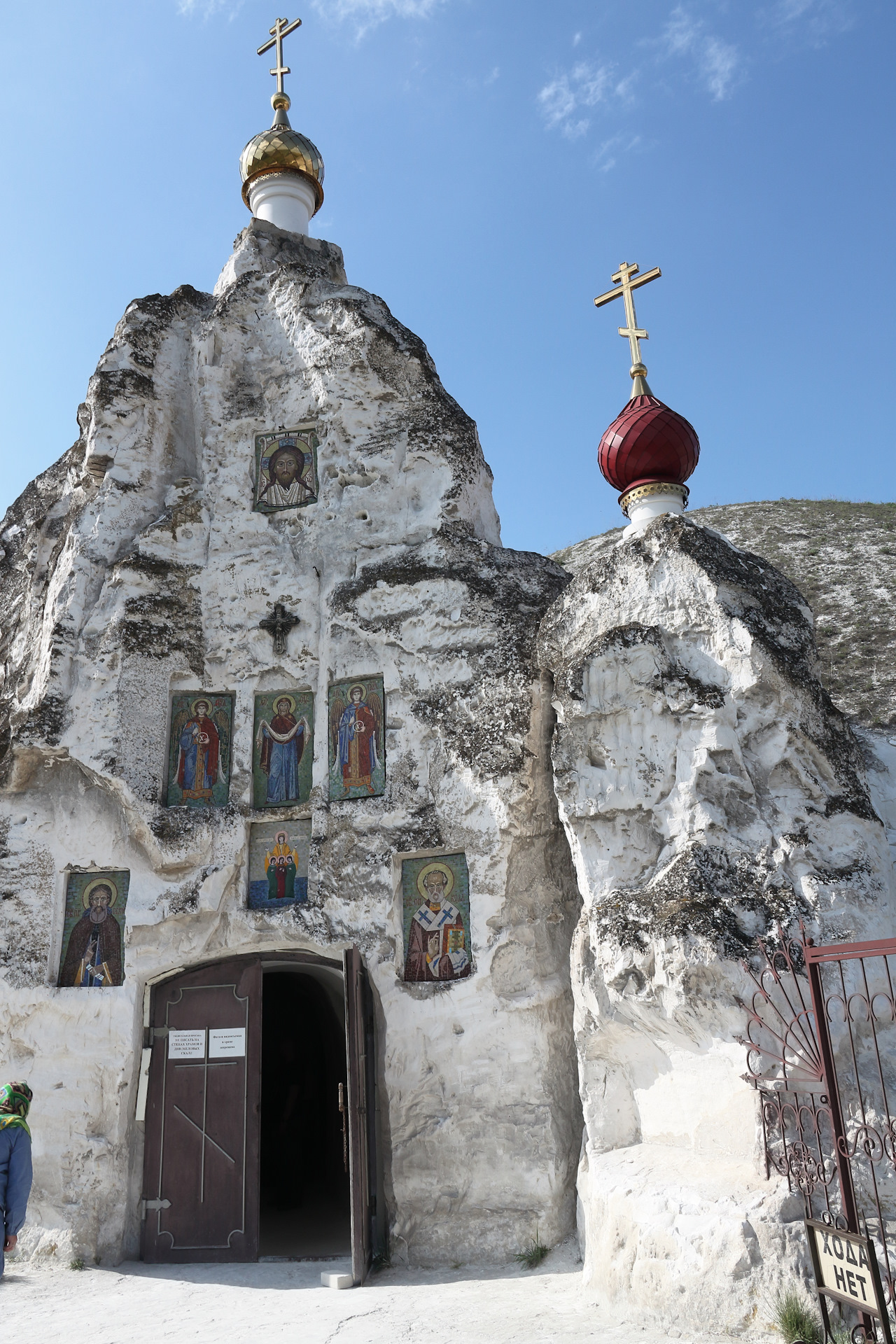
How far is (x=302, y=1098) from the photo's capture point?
12234 millimetres

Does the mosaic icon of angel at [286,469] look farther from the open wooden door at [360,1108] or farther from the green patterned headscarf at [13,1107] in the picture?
the green patterned headscarf at [13,1107]

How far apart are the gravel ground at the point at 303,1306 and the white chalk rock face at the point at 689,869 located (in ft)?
1.27

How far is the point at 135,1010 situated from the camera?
764cm

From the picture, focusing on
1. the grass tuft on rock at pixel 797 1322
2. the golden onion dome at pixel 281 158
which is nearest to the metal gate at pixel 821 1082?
the grass tuft on rock at pixel 797 1322

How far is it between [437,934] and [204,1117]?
2.20 meters

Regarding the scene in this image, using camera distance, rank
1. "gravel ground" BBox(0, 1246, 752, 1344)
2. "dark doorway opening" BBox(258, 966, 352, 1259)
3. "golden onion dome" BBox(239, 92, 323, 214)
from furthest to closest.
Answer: "golden onion dome" BBox(239, 92, 323, 214) → "dark doorway opening" BBox(258, 966, 352, 1259) → "gravel ground" BBox(0, 1246, 752, 1344)

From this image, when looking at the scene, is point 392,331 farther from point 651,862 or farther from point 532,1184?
point 532,1184

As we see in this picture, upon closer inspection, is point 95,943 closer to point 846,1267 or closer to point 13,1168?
point 13,1168

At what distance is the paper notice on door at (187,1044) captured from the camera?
25.4ft

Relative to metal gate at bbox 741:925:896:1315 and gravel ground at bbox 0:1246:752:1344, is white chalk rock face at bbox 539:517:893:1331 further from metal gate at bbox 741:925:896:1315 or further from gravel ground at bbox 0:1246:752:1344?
gravel ground at bbox 0:1246:752:1344

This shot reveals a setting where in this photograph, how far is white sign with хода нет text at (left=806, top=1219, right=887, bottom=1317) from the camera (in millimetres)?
3859

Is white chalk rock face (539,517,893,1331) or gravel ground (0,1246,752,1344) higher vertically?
white chalk rock face (539,517,893,1331)

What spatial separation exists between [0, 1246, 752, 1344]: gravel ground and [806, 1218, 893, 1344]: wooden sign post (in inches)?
48.2

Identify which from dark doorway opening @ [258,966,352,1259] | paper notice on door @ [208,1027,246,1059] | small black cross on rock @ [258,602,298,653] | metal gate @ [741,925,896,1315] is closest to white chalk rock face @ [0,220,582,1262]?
small black cross on rock @ [258,602,298,653]
